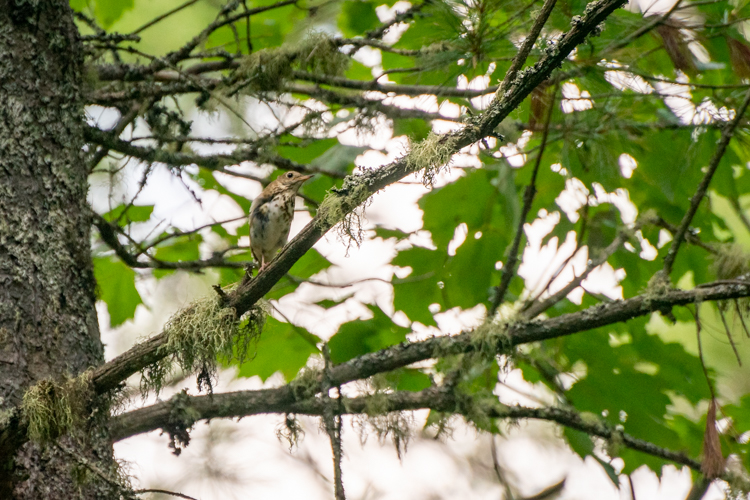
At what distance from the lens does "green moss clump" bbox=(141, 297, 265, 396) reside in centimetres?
202

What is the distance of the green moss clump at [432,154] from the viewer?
171 cm

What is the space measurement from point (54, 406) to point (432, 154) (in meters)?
1.24

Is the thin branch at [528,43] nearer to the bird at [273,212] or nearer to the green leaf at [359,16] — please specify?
the bird at [273,212]

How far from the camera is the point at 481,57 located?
2719mm

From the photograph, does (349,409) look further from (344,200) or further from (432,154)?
(432,154)

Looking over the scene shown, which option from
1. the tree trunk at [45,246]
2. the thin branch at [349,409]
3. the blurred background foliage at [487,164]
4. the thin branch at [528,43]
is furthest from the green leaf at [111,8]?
the thin branch at [528,43]

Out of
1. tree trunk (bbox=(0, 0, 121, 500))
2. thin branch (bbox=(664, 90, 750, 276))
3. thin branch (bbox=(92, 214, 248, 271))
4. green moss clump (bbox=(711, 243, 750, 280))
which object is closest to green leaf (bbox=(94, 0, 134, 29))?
tree trunk (bbox=(0, 0, 121, 500))

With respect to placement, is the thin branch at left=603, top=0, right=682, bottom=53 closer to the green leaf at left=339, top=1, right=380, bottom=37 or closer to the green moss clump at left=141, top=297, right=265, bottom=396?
the green leaf at left=339, top=1, right=380, bottom=37

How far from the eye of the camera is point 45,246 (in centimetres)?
232

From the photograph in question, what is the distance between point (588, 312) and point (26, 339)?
193 cm

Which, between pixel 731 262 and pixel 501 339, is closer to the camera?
pixel 501 339

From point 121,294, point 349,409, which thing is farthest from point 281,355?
point 121,294

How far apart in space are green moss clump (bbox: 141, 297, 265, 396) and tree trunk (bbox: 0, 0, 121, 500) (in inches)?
10.6

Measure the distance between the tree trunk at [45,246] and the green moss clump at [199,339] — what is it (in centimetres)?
27
